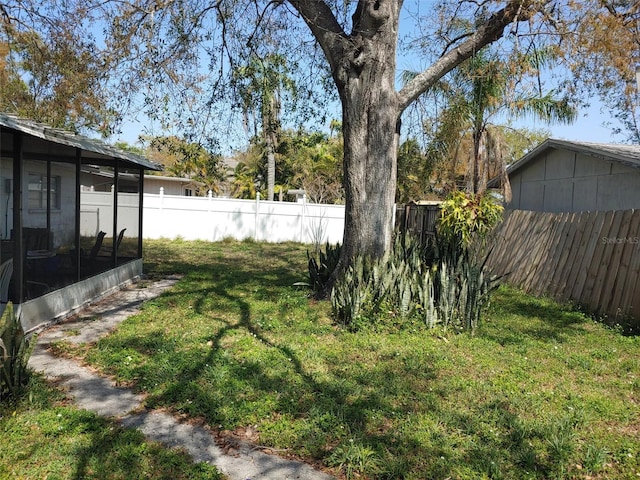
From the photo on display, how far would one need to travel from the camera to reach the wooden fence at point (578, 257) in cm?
670

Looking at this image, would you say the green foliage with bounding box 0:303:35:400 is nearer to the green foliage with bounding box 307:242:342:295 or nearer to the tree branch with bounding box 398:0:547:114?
the green foliage with bounding box 307:242:342:295

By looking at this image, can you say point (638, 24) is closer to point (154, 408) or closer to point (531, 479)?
point (531, 479)

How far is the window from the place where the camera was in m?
7.29

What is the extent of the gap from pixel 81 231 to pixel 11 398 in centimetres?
412

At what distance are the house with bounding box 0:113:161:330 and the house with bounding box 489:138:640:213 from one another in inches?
381

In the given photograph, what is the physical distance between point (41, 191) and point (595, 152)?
11.0m

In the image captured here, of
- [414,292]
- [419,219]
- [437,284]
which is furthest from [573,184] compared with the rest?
[414,292]

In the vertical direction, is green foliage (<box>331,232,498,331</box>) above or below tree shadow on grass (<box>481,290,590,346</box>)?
above

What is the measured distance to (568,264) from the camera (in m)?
8.03

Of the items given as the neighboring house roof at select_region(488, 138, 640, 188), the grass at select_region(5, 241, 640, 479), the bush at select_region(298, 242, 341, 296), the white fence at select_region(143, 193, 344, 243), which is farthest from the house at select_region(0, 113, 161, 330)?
the neighboring house roof at select_region(488, 138, 640, 188)

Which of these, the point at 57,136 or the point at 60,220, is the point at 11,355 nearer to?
the point at 57,136

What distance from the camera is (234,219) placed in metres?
19.0

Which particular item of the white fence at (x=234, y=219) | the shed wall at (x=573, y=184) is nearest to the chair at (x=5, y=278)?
the shed wall at (x=573, y=184)

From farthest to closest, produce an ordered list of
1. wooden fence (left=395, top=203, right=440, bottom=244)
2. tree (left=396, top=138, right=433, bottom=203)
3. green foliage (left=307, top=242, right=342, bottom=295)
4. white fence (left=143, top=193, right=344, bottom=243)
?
white fence (left=143, top=193, right=344, bottom=243)
tree (left=396, top=138, right=433, bottom=203)
wooden fence (left=395, top=203, right=440, bottom=244)
green foliage (left=307, top=242, right=342, bottom=295)
